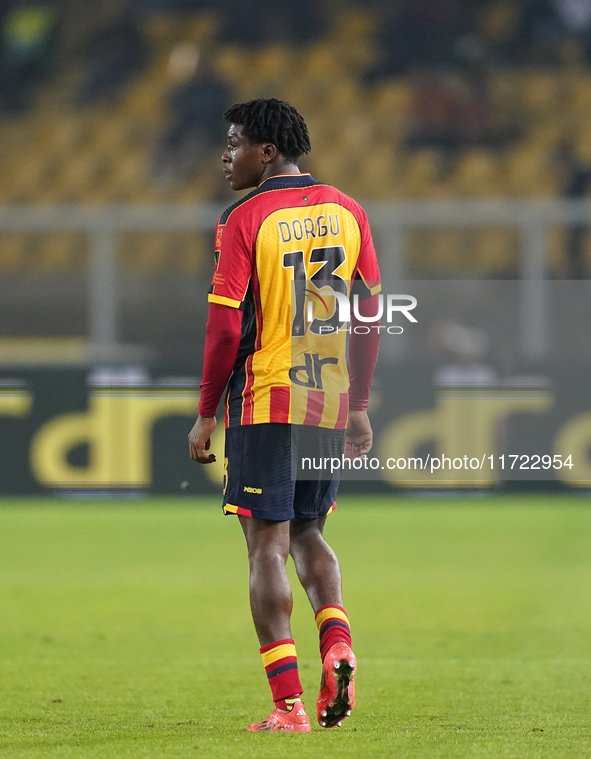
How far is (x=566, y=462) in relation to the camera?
7664mm

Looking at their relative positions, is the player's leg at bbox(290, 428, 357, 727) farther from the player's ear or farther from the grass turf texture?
the player's ear

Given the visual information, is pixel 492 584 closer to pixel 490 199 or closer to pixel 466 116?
pixel 490 199

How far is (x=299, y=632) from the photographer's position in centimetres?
462

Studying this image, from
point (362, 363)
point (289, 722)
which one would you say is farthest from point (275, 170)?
point (289, 722)

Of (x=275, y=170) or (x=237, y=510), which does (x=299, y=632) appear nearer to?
(x=237, y=510)

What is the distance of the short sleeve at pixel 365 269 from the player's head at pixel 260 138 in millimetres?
266

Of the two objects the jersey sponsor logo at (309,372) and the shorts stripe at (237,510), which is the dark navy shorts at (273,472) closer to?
the shorts stripe at (237,510)

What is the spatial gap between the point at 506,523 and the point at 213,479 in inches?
82.5

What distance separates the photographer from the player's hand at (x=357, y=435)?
3188 millimetres

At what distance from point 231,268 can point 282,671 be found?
101cm

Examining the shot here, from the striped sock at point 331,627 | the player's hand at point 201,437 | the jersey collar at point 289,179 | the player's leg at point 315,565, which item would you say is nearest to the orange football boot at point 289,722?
the striped sock at point 331,627

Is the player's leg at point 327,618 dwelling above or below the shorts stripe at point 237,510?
below

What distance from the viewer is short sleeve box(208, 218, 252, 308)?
282 cm

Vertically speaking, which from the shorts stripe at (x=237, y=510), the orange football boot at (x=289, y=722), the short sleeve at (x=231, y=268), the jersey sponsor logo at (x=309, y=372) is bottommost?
the orange football boot at (x=289, y=722)
